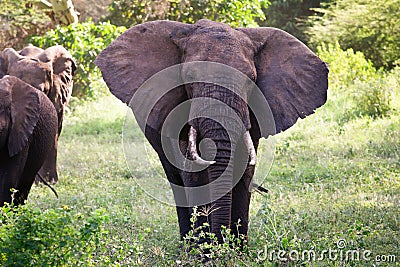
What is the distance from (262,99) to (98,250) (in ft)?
5.62

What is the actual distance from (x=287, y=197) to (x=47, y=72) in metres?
3.80

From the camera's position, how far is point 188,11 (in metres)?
19.0

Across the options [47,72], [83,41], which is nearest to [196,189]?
[47,72]

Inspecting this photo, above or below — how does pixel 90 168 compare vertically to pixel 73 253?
below

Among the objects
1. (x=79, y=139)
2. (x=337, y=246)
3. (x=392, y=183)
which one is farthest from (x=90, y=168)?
(x=337, y=246)

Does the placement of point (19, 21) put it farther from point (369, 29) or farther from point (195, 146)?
point (195, 146)

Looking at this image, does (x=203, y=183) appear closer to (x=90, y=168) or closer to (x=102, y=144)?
(x=90, y=168)

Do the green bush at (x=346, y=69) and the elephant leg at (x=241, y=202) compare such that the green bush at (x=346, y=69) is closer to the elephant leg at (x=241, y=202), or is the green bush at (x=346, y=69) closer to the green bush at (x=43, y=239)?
the elephant leg at (x=241, y=202)

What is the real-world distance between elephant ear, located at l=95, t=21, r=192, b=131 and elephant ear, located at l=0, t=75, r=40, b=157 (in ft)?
3.40

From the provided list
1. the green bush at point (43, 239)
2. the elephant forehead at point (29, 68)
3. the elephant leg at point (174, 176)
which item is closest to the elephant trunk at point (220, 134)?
the elephant leg at point (174, 176)

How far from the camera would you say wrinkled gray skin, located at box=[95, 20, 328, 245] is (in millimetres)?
5543

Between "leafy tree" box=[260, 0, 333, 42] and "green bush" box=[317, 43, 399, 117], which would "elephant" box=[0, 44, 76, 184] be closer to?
"green bush" box=[317, 43, 399, 117]

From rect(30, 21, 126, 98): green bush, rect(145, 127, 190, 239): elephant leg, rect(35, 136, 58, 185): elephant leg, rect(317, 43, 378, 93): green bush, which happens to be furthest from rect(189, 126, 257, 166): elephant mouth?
rect(317, 43, 378, 93): green bush

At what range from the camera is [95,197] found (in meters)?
8.88
